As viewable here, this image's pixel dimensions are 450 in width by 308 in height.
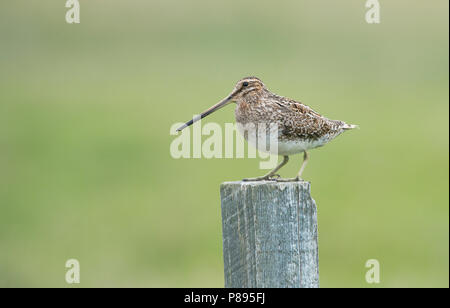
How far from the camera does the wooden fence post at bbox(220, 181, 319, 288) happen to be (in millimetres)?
4281

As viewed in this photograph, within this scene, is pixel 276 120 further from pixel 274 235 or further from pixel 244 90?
pixel 274 235

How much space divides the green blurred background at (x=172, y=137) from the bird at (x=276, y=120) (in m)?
5.47

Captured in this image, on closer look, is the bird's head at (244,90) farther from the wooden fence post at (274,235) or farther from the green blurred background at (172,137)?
the green blurred background at (172,137)

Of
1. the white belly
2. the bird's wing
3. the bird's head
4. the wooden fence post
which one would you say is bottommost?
the wooden fence post

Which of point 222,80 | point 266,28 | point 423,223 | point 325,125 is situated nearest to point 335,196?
A: point 423,223

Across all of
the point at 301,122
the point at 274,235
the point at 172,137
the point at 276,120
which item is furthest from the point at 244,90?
the point at 172,137

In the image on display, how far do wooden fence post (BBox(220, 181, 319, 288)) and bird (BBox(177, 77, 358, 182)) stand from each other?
122cm

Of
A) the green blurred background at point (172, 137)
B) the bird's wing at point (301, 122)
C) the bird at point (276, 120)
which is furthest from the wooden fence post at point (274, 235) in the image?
the green blurred background at point (172, 137)

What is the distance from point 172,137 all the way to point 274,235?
41.7 ft

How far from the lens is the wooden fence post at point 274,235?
4281 millimetres

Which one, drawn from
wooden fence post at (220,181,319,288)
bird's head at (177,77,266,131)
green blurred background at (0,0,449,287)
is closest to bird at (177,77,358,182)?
bird's head at (177,77,266,131)

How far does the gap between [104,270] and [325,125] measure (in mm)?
6493

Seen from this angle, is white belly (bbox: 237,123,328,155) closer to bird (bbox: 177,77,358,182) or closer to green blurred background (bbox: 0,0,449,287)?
bird (bbox: 177,77,358,182)

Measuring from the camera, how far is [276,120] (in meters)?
5.67
